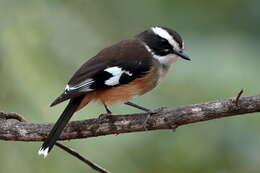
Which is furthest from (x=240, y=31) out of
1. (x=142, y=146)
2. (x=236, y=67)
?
(x=142, y=146)

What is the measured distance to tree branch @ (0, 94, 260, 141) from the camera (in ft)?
15.4

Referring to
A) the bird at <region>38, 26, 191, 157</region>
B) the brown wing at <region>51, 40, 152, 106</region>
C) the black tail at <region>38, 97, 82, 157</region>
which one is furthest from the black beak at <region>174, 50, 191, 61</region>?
the black tail at <region>38, 97, 82, 157</region>

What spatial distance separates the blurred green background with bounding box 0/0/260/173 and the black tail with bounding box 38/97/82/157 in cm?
13

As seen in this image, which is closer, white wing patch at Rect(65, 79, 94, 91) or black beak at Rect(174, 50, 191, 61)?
white wing patch at Rect(65, 79, 94, 91)

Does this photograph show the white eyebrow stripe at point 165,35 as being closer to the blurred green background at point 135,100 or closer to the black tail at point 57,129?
the blurred green background at point 135,100

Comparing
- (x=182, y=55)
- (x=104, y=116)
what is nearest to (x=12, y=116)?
(x=104, y=116)

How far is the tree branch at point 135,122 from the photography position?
469cm

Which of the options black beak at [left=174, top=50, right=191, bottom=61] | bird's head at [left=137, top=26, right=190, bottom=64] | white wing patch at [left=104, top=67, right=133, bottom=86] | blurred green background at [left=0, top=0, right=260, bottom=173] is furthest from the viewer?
bird's head at [left=137, top=26, right=190, bottom=64]

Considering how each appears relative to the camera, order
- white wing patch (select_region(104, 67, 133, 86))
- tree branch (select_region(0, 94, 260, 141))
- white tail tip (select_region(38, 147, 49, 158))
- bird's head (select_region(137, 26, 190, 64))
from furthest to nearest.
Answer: bird's head (select_region(137, 26, 190, 64)), white wing patch (select_region(104, 67, 133, 86)), white tail tip (select_region(38, 147, 49, 158)), tree branch (select_region(0, 94, 260, 141))

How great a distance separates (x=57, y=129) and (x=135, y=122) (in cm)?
56

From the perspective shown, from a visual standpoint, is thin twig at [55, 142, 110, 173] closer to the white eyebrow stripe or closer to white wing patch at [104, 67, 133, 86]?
white wing patch at [104, 67, 133, 86]

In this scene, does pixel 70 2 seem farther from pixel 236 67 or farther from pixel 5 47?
pixel 236 67

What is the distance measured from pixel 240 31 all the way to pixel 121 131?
146cm

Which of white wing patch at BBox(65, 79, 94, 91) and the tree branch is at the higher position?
white wing patch at BBox(65, 79, 94, 91)
